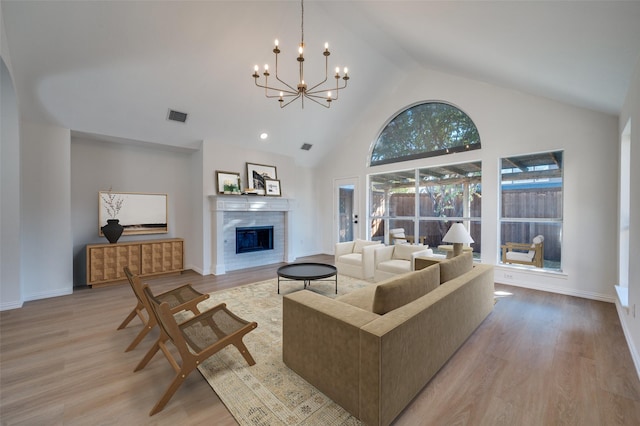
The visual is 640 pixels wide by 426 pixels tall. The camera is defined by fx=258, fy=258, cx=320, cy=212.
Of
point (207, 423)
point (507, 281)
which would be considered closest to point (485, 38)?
point (507, 281)

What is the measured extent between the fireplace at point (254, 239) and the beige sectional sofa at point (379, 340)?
4024 mm

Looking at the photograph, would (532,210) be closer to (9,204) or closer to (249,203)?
(249,203)

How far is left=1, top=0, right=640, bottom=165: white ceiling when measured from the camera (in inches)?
95.6

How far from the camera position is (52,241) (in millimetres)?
4016

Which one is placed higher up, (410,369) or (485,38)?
(485,38)

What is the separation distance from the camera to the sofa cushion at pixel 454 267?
2521 mm

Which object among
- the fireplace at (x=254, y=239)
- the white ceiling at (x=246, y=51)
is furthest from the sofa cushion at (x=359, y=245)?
the white ceiling at (x=246, y=51)

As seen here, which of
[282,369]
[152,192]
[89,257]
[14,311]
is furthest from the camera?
[152,192]

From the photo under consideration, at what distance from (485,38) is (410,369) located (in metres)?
3.50

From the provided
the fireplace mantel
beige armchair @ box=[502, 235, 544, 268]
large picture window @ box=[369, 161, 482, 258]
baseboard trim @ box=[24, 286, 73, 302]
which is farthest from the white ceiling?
baseboard trim @ box=[24, 286, 73, 302]

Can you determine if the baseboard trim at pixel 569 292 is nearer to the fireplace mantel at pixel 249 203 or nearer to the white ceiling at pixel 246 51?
the white ceiling at pixel 246 51

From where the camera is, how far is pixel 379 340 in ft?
4.63

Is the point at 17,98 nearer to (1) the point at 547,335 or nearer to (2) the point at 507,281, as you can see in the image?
(1) the point at 547,335

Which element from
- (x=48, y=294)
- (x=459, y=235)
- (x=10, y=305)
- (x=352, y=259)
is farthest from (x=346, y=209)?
(x=10, y=305)
